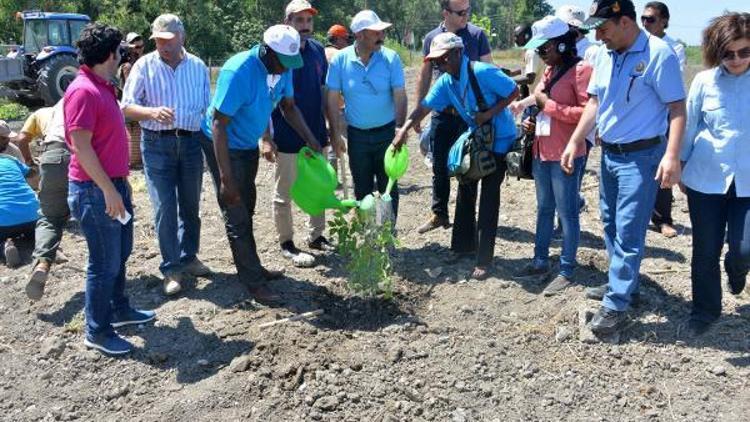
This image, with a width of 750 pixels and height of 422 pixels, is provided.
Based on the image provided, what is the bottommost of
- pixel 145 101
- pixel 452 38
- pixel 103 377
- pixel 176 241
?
pixel 103 377

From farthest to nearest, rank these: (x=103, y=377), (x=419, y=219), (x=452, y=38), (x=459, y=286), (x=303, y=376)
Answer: (x=419, y=219), (x=459, y=286), (x=452, y=38), (x=103, y=377), (x=303, y=376)

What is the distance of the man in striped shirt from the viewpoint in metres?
4.30

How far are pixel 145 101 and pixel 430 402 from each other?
2663 millimetres

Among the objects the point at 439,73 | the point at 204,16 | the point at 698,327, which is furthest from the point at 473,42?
the point at 204,16

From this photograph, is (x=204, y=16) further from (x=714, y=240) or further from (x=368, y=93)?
(x=714, y=240)

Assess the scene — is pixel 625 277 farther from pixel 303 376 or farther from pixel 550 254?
pixel 303 376

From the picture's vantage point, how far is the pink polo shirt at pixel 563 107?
13.1ft

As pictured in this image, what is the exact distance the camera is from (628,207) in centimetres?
351

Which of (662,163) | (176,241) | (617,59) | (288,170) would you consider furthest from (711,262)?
(176,241)

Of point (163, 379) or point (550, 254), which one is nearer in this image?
point (163, 379)

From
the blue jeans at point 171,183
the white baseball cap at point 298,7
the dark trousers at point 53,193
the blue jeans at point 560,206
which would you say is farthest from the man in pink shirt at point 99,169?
the blue jeans at point 560,206

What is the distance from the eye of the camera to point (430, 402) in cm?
322

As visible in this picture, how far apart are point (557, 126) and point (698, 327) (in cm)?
141

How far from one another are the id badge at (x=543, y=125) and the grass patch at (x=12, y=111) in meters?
14.2
